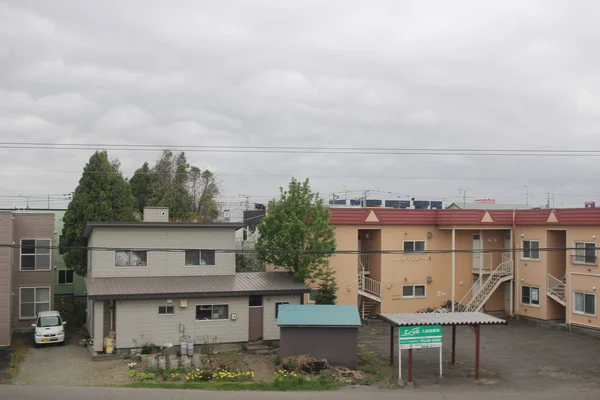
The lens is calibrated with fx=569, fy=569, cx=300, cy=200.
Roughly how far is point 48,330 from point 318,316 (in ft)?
39.1

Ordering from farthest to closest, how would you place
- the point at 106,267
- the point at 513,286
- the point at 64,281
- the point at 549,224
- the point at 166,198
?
the point at 166,198 < the point at 64,281 < the point at 513,286 < the point at 549,224 < the point at 106,267

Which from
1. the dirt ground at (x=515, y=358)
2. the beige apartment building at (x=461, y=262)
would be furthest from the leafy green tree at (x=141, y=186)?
the dirt ground at (x=515, y=358)

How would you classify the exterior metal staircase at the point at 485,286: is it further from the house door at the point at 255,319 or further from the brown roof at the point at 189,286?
the house door at the point at 255,319

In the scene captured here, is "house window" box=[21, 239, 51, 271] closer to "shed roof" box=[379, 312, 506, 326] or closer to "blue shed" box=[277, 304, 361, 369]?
Answer: "blue shed" box=[277, 304, 361, 369]

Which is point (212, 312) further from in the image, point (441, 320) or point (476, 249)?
point (476, 249)

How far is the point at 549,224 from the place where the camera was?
31688mm

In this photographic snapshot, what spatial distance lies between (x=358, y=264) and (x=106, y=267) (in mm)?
14574

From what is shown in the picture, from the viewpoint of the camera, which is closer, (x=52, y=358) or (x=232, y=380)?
(x=232, y=380)

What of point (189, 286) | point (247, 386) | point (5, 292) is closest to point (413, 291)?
point (189, 286)

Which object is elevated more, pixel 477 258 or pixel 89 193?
pixel 89 193

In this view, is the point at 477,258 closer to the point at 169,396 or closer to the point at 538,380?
the point at 538,380

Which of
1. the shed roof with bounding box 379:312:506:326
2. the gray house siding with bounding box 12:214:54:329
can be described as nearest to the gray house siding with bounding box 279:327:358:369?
the shed roof with bounding box 379:312:506:326

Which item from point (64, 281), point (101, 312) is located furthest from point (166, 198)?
point (101, 312)

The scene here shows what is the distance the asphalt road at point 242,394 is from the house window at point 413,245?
15648mm
